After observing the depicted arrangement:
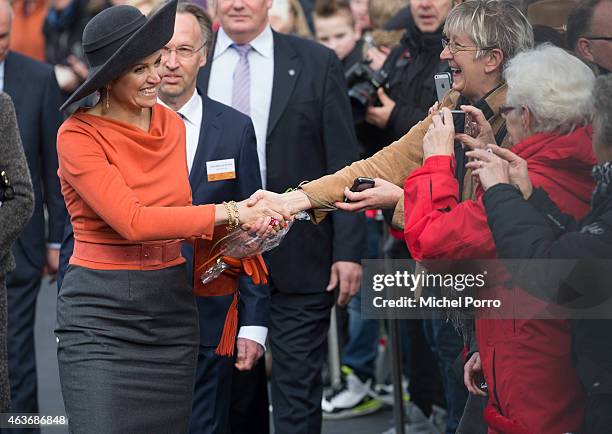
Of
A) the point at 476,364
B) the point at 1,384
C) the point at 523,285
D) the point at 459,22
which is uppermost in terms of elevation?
the point at 459,22

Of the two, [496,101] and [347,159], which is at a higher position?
[496,101]

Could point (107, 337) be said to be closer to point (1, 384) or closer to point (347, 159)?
point (1, 384)

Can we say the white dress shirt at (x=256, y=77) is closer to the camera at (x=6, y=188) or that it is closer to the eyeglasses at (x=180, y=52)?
the eyeglasses at (x=180, y=52)

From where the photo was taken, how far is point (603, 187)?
2928 mm

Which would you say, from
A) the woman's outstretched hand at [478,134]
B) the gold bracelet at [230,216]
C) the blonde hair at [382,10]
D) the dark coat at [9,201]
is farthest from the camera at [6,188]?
the blonde hair at [382,10]

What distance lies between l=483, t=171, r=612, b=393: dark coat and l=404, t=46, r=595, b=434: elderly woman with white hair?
1.4 inches

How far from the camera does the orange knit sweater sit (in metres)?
3.65

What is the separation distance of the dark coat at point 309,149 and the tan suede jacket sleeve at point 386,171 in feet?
3.15

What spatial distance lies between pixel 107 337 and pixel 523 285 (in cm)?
134

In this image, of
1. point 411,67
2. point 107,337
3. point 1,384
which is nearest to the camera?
point 107,337

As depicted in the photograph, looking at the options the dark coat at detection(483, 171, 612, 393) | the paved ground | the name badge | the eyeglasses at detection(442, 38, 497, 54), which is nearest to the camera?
the dark coat at detection(483, 171, 612, 393)

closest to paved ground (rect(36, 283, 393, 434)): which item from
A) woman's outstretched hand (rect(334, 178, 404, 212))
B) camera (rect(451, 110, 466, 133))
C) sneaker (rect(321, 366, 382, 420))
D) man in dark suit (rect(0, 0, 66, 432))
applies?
sneaker (rect(321, 366, 382, 420))

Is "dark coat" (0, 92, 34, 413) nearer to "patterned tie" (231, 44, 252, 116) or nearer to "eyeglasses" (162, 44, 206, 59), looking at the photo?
"eyeglasses" (162, 44, 206, 59)

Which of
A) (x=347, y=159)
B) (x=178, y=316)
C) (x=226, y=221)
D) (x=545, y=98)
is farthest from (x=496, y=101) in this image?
(x=347, y=159)
